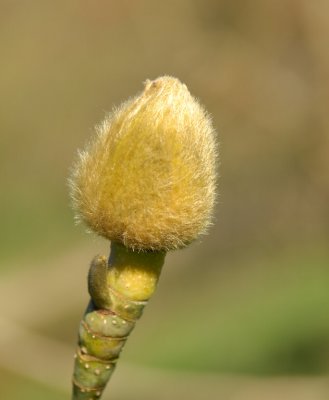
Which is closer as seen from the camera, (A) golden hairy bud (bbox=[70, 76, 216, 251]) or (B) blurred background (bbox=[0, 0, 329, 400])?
(A) golden hairy bud (bbox=[70, 76, 216, 251])

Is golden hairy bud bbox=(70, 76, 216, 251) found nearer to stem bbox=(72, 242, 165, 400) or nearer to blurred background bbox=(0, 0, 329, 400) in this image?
stem bbox=(72, 242, 165, 400)

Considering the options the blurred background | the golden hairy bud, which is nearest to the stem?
the golden hairy bud

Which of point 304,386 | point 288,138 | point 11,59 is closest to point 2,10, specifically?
point 11,59

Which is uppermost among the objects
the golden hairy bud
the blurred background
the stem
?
the blurred background

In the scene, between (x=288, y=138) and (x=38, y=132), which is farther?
(x=38, y=132)

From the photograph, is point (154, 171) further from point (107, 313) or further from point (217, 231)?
point (217, 231)

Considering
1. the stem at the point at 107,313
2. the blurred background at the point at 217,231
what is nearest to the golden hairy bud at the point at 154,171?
the stem at the point at 107,313

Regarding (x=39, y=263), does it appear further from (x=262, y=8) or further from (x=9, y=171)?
(x=262, y=8)
